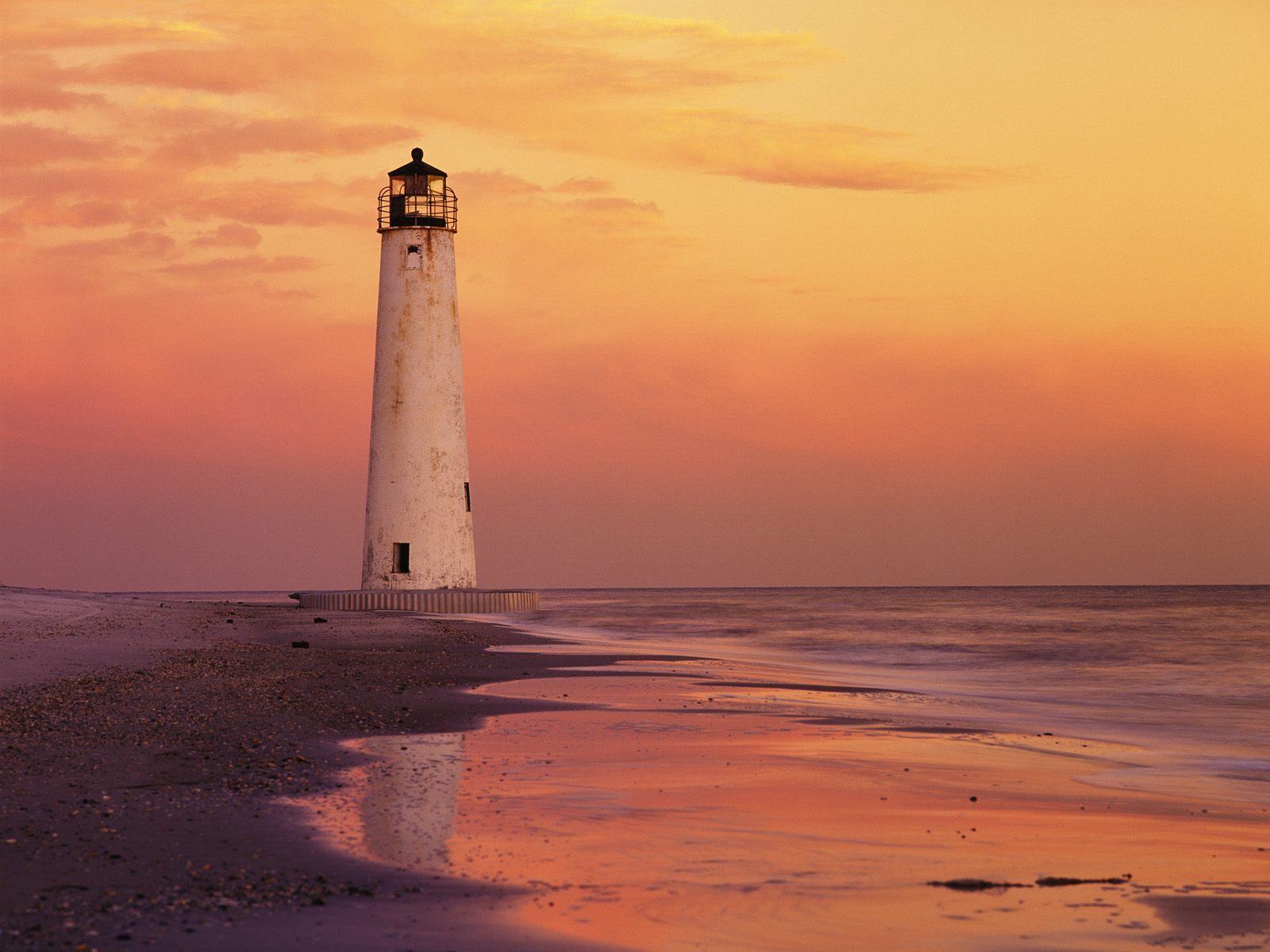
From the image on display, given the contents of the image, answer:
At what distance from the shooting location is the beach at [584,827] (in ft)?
16.4

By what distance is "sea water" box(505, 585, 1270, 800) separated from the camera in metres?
13.2

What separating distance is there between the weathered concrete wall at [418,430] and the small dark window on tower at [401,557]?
0.07 metres

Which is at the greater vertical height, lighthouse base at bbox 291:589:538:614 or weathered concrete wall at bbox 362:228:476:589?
weathered concrete wall at bbox 362:228:476:589

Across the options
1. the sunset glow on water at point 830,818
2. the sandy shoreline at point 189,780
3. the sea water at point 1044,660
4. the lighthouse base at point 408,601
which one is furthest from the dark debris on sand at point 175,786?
the lighthouse base at point 408,601

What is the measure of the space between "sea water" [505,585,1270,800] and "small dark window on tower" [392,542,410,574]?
3.08 m

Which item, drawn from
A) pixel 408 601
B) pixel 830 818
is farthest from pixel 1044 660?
pixel 830 818

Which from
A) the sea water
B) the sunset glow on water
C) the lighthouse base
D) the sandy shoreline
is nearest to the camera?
the sandy shoreline

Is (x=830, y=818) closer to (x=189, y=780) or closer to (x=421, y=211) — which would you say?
(x=189, y=780)

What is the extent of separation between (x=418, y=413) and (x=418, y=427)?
11.8 inches

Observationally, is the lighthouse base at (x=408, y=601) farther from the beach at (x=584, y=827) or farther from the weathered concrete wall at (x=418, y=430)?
the beach at (x=584, y=827)

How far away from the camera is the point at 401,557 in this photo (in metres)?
32.1

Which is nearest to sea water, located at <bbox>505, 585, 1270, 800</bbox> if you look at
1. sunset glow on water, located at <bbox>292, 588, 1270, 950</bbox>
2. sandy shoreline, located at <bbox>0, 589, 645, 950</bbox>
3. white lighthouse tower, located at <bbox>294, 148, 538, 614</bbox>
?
sunset glow on water, located at <bbox>292, 588, 1270, 950</bbox>

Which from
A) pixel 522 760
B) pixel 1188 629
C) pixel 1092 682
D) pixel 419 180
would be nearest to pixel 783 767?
pixel 522 760

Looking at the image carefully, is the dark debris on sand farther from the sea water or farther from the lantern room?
the lantern room
